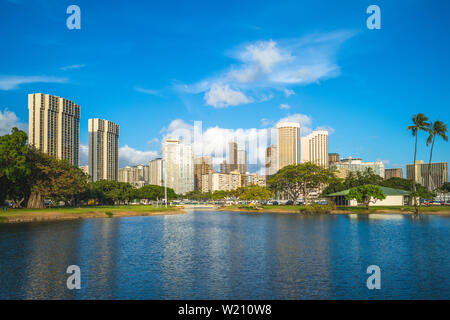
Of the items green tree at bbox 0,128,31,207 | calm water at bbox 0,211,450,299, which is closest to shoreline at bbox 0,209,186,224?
green tree at bbox 0,128,31,207

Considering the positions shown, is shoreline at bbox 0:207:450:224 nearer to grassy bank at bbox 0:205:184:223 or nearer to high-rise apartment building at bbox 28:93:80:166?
grassy bank at bbox 0:205:184:223

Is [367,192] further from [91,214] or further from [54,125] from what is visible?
[54,125]

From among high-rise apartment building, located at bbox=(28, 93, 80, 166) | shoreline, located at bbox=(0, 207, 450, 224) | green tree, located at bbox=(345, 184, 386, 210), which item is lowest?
shoreline, located at bbox=(0, 207, 450, 224)

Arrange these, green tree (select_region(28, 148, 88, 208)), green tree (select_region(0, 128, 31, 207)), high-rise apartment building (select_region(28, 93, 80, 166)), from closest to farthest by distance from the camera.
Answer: green tree (select_region(0, 128, 31, 207))
green tree (select_region(28, 148, 88, 208))
high-rise apartment building (select_region(28, 93, 80, 166))

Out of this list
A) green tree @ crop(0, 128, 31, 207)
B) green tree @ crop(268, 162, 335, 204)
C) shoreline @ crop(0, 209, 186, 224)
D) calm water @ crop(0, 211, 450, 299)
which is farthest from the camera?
green tree @ crop(268, 162, 335, 204)

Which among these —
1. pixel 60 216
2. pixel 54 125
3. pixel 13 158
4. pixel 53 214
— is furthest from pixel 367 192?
pixel 54 125
